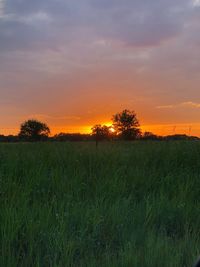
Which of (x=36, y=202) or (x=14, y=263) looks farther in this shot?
(x=36, y=202)

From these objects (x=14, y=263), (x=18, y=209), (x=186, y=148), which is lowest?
(x=14, y=263)

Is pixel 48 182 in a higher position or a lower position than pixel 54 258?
higher

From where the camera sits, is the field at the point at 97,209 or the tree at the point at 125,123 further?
the tree at the point at 125,123

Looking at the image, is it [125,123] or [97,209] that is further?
[125,123]

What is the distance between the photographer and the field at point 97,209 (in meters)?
5.05

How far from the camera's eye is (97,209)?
20.7ft

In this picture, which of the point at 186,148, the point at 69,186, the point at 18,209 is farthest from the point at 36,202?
the point at 186,148

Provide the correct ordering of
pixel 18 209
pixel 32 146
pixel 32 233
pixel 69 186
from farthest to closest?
pixel 32 146 < pixel 69 186 < pixel 18 209 < pixel 32 233

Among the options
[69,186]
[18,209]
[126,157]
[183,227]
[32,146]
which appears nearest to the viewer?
[18,209]

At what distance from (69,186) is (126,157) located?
3.05m

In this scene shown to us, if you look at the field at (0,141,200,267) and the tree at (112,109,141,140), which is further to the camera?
the tree at (112,109,141,140)

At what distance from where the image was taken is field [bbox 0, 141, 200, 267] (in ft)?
16.6

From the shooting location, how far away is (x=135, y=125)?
87188mm

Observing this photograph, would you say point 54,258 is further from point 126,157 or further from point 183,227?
point 126,157
